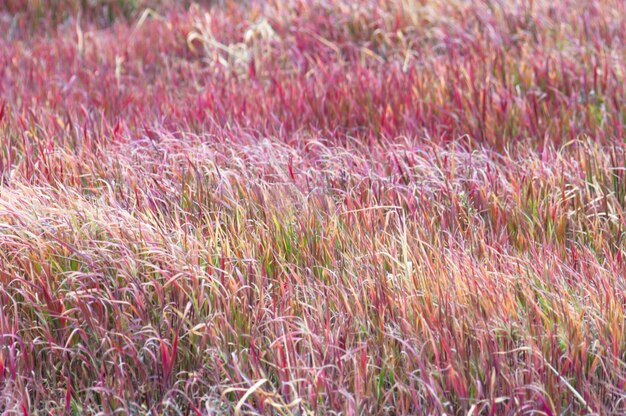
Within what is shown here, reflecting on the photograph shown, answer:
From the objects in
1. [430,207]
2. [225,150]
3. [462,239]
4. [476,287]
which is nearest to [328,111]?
[225,150]

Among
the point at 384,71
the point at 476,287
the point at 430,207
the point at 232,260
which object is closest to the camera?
the point at 476,287

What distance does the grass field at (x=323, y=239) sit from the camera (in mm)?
2086

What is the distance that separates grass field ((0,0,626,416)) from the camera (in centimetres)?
209

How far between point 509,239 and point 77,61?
335cm

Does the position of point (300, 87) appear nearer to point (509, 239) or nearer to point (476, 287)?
point (509, 239)

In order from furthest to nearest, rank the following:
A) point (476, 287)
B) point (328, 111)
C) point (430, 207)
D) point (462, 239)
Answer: point (328, 111), point (430, 207), point (462, 239), point (476, 287)

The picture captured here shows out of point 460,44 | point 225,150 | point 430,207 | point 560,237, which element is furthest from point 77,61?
point 560,237

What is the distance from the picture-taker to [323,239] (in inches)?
103

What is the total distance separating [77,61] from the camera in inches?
200

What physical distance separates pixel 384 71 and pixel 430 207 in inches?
73.7

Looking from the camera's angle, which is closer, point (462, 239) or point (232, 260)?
point (232, 260)

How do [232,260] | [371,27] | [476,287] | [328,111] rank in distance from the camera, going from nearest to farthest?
[476,287], [232,260], [328,111], [371,27]

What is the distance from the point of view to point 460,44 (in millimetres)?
4949

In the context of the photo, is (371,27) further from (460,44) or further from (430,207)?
(430,207)
